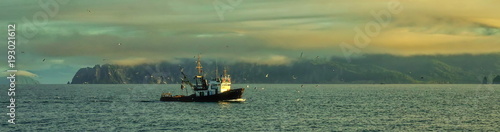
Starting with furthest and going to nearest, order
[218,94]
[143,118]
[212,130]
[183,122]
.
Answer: [218,94], [143,118], [183,122], [212,130]

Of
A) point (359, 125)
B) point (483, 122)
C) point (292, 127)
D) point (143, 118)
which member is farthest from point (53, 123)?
point (483, 122)

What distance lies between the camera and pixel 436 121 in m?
87.9

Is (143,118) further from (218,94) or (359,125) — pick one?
(218,94)

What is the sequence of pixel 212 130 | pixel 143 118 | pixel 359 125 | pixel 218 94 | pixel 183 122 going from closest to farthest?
pixel 212 130
pixel 359 125
pixel 183 122
pixel 143 118
pixel 218 94

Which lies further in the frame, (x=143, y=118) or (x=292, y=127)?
(x=143, y=118)

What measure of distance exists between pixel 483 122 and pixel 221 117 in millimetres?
40888

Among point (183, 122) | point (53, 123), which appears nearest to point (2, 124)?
point (53, 123)

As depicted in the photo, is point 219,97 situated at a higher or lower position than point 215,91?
lower

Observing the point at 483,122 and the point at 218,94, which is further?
the point at 218,94

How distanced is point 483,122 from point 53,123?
64867mm

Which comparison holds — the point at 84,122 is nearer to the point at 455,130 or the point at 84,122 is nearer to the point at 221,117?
the point at 221,117

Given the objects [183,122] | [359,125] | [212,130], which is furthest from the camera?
[183,122]

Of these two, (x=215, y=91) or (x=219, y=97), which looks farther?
(x=215, y=91)

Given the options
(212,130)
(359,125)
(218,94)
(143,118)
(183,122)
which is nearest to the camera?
(212,130)
